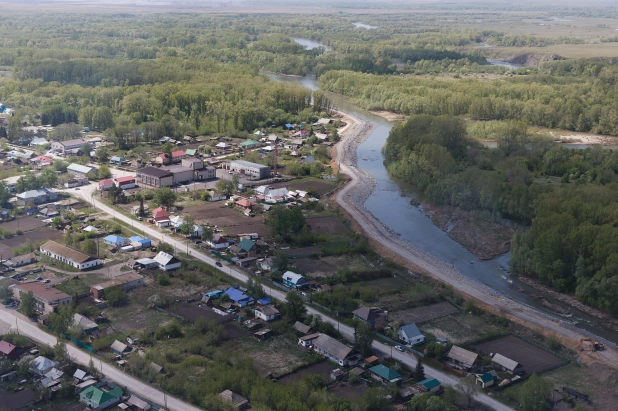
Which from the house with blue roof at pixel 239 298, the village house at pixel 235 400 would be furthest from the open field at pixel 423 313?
the village house at pixel 235 400

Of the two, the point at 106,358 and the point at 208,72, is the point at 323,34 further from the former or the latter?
the point at 106,358

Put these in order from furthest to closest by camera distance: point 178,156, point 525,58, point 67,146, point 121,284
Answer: point 525,58 < point 67,146 < point 178,156 < point 121,284

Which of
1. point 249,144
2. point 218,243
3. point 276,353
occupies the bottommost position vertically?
point 249,144

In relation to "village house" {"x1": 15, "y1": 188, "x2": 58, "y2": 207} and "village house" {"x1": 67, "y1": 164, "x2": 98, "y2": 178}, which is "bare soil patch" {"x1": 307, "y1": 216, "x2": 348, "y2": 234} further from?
"village house" {"x1": 67, "y1": 164, "x2": 98, "y2": 178}

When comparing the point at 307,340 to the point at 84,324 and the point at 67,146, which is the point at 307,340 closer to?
the point at 84,324

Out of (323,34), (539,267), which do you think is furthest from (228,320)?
(323,34)

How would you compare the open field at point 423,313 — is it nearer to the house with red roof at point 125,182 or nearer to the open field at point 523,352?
the open field at point 523,352

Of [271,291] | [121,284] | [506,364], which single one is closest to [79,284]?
[121,284]
